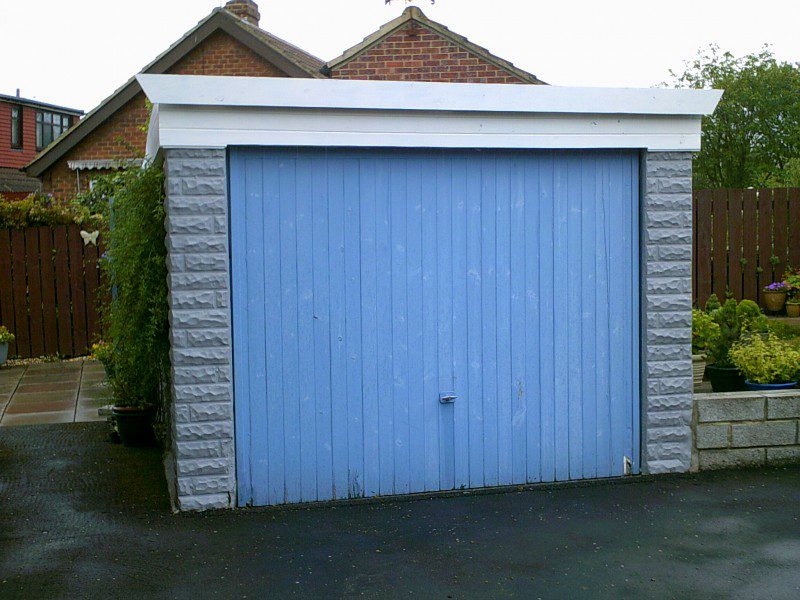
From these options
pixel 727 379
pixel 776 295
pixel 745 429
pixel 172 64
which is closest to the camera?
pixel 745 429

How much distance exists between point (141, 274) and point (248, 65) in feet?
44.1

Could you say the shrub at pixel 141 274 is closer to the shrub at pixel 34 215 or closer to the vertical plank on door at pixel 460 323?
the vertical plank on door at pixel 460 323

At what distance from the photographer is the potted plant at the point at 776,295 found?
13.6 metres

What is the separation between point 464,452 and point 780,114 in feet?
83.5

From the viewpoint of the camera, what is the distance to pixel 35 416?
30.3 feet

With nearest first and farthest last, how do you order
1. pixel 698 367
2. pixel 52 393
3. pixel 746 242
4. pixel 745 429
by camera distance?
1. pixel 745 429
2. pixel 698 367
3. pixel 52 393
4. pixel 746 242

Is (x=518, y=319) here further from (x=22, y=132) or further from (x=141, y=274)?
(x=22, y=132)

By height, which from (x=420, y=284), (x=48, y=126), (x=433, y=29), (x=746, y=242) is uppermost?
(x=48, y=126)

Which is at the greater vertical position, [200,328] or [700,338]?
[200,328]

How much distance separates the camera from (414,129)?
6.00 m

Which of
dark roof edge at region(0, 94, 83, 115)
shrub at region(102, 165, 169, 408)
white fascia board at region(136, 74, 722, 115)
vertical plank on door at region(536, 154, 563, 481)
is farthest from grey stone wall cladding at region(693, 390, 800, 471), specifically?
dark roof edge at region(0, 94, 83, 115)

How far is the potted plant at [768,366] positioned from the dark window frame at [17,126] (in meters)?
35.2

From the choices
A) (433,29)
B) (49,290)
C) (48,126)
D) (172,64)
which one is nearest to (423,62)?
(433,29)

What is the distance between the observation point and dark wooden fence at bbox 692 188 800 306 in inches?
554
